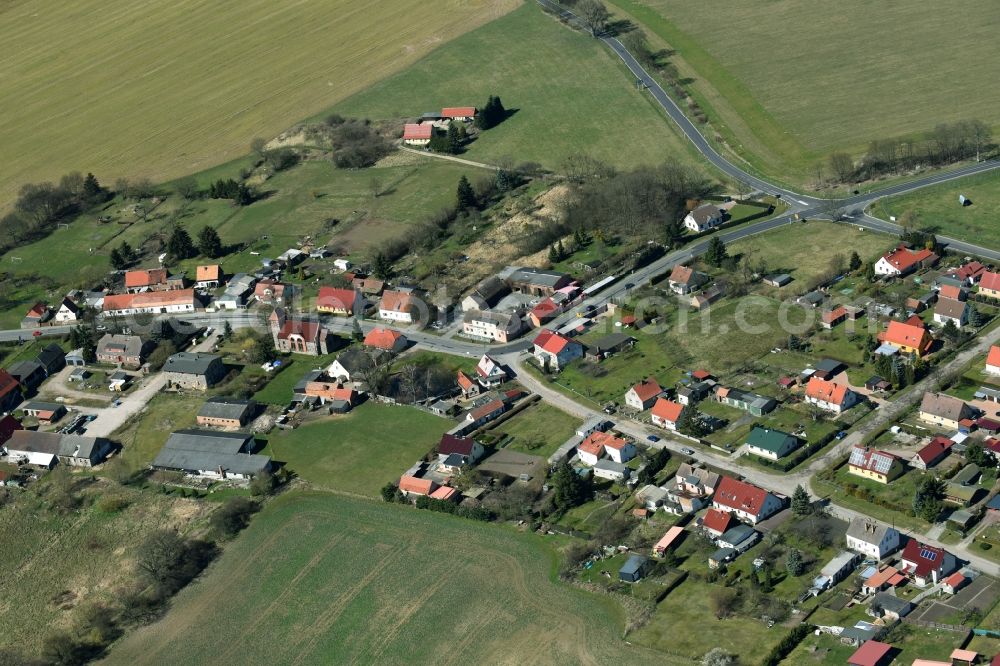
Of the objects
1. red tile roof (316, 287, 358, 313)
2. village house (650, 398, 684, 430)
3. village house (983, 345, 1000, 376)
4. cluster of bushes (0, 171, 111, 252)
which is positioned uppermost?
cluster of bushes (0, 171, 111, 252)

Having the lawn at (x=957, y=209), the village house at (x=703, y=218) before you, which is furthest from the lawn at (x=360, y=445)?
the lawn at (x=957, y=209)

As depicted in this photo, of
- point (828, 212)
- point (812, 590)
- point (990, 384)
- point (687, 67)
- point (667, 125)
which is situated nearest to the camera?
point (812, 590)

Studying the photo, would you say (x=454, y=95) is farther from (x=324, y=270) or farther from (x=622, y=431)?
(x=622, y=431)

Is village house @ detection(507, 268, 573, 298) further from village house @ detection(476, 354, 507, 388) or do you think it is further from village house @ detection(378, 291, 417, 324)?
village house @ detection(476, 354, 507, 388)

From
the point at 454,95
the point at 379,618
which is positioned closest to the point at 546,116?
the point at 454,95

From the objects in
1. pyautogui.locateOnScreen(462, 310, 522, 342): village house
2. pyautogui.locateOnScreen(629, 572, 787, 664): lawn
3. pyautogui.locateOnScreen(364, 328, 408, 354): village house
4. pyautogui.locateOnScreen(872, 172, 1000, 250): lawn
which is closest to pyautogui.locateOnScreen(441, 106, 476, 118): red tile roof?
pyautogui.locateOnScreen(462, 310, 522, 342): village house
